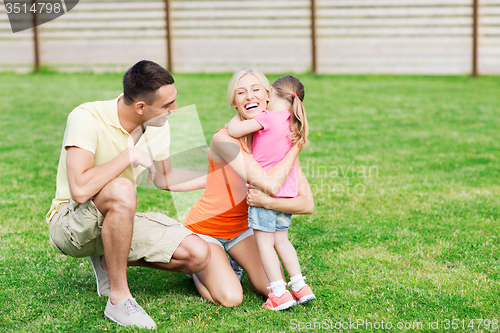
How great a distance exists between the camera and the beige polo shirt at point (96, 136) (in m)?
2.70

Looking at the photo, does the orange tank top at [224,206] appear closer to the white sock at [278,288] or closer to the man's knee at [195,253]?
the man's knee at [195,253]

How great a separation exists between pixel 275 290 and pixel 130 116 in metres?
1.21

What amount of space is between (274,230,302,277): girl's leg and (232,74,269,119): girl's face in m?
0.69

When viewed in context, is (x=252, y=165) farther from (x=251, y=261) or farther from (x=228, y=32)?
(x=228, y=32)

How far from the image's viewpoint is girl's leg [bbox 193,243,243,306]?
287cm

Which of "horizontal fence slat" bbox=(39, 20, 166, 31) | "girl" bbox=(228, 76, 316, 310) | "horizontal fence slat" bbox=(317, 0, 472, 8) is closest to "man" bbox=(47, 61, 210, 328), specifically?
"girl" bbox=(228, 76, 316, 310)

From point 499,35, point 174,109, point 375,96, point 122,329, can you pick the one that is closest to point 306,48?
point 375,96

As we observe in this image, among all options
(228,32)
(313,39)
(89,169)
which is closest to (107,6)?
(228,32)

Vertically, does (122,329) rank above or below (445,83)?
below

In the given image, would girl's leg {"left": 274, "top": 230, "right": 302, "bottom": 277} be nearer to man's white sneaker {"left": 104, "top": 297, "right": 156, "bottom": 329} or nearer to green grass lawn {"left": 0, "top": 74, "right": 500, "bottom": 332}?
green grass lawn {"left": 0, "top": 74, "right": 500, "bottom": 332}

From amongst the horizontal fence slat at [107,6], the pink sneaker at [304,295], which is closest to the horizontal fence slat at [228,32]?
the horizontal fence slat at [107,6]

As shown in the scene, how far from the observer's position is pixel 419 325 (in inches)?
101

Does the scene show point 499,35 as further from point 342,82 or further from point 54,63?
point 54,63

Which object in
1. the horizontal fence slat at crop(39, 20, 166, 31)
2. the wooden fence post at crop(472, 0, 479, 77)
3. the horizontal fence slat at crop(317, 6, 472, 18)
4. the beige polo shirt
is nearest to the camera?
the beige polo shirt
